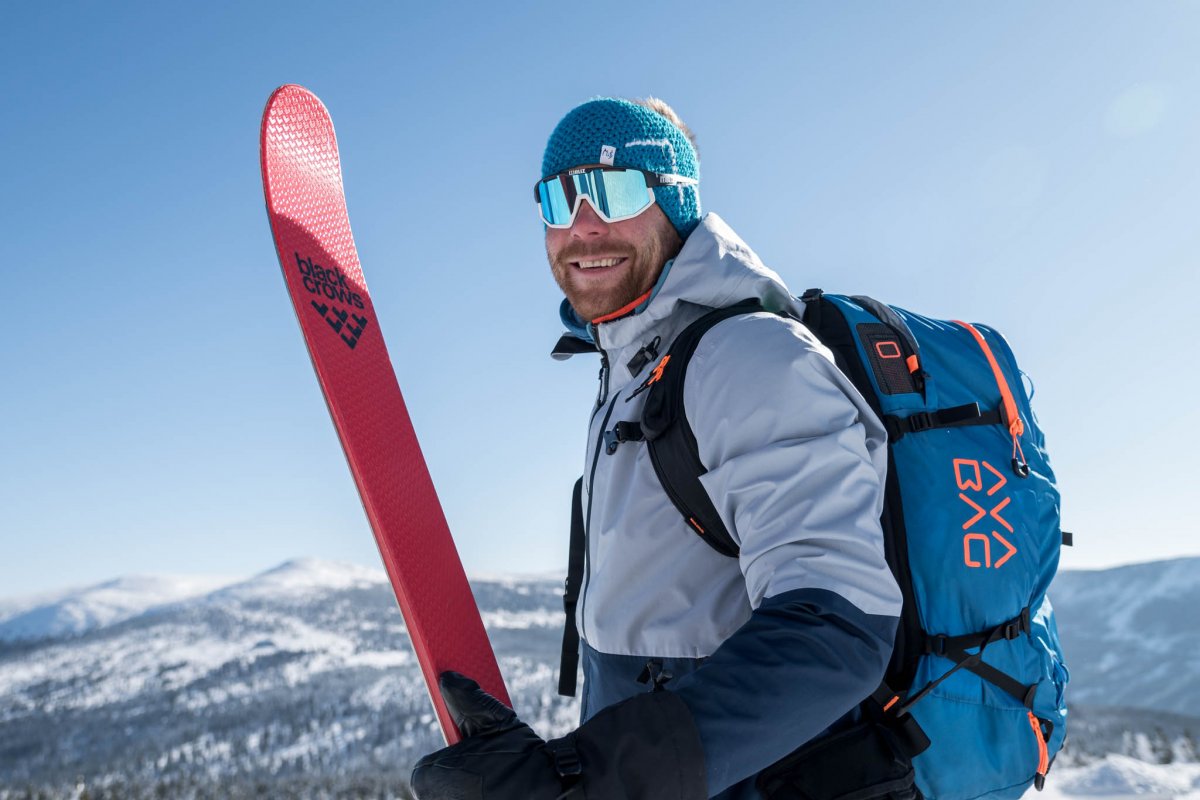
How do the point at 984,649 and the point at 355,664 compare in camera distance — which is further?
the point at 355,664

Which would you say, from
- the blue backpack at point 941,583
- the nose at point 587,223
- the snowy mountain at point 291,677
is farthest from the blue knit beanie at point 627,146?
the snowy mountain at point 291,677

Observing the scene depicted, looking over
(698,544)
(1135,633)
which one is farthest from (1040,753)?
(1135,633)

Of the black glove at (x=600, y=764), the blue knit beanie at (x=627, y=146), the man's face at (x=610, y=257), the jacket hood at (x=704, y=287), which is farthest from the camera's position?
the blue knit beanie at (x=627, y=146)

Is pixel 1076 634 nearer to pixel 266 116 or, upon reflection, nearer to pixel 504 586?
pixel 504 586

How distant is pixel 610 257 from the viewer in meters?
2.03

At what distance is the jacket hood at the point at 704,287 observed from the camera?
167 centimetres

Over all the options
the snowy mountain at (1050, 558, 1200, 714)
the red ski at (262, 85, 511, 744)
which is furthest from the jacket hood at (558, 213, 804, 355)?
the snowy mountain at (1050, 558, 1200, 714)

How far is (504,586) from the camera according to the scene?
9388cm

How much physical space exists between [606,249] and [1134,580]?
274 ft

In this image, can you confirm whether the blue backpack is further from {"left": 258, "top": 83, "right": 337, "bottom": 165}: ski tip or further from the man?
{"left": 258, "top": 83, "right": 337, "bottom": 165}: ski tip

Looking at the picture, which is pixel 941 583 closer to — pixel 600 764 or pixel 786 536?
pixel 786 536

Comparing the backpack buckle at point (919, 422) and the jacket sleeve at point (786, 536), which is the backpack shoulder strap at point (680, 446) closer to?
the jacket sleeve at point (786, 536)

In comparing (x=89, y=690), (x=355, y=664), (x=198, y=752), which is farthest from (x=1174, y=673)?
(x=89, y=690)

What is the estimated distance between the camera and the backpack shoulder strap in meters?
1.44
